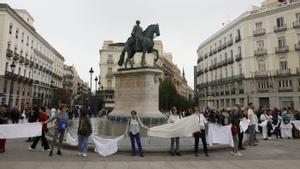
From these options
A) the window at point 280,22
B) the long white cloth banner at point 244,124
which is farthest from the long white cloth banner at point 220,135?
the window at point 280,22

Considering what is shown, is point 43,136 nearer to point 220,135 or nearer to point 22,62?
point 220,135

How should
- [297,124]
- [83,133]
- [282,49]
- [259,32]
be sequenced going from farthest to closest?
[259,32]
[282,49]
[297,124]
[83,133]

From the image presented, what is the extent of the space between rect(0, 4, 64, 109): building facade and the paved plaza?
2532cm

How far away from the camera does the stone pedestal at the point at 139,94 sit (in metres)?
16.8

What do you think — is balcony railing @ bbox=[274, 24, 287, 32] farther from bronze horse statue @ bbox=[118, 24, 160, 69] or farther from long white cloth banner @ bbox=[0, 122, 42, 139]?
long white cloth banner @ bbox=[0, 122, 42, 139]

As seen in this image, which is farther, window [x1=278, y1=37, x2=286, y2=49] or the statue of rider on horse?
window [x1=278, y1=37, x2=286, y2=49]

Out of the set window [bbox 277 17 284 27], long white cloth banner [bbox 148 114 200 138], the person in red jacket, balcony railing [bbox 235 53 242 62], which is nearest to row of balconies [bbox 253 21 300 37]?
window [bbox 277 17 284 27]

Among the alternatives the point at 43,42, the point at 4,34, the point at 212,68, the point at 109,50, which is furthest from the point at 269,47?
the point at 43,42

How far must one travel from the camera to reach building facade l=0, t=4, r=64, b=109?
4122 centimetres

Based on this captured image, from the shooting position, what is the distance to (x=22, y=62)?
4897cm

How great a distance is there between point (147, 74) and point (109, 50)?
53.3 meters

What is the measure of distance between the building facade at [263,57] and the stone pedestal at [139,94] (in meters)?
31.5

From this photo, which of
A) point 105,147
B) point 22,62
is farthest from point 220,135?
point 22,62

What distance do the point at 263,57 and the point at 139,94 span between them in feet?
119
